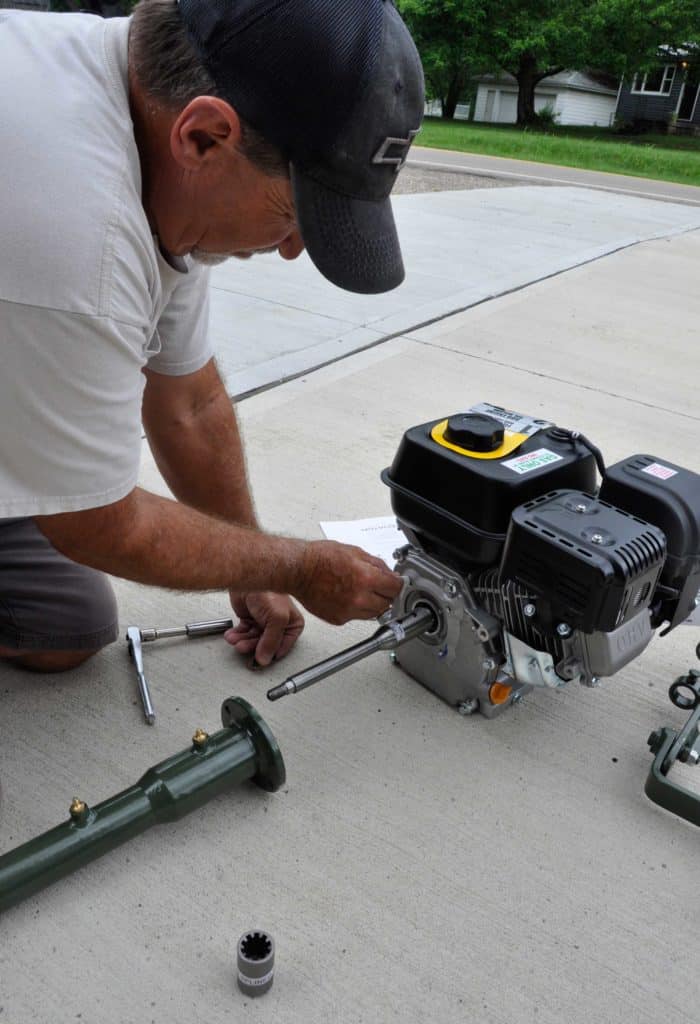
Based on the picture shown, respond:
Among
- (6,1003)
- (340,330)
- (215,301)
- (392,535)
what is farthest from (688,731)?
(215,301)

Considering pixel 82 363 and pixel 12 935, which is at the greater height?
pixel 82 363

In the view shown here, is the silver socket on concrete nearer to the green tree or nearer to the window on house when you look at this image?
the green tree

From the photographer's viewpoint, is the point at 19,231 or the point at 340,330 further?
the point at 340,330

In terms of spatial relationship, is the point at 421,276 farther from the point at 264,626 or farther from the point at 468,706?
the point at 468,706

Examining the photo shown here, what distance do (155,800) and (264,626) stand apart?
56 cm

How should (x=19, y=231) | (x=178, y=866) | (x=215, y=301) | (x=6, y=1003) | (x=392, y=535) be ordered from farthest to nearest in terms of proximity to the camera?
(x=215, y=301)
(x=392, y=535)
(x=178, y=866)
(x=6, y=1003)
(x=19, y=231)

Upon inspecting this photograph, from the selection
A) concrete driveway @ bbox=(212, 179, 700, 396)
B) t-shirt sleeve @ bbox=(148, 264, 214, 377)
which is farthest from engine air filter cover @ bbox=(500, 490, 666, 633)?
concrete driveway @ bbox=(212, 179, 700, 396)

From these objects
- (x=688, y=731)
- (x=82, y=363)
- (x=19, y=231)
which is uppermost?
(x=19, y=231)

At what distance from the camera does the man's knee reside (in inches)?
71.0

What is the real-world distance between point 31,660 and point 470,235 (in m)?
5.38

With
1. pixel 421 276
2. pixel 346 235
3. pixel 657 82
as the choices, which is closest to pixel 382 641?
pixel 346 235

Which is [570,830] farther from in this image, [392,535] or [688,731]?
[392,535]

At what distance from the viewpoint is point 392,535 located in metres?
2.38

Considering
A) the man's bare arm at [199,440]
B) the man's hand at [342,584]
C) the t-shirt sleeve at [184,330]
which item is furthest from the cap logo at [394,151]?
the man's bare arm at [199,440]
